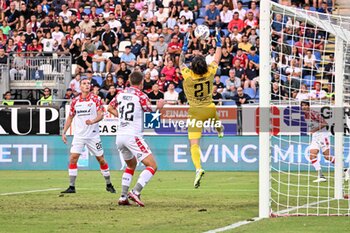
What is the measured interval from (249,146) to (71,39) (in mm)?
9917

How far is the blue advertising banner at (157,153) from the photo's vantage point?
94.9 ft

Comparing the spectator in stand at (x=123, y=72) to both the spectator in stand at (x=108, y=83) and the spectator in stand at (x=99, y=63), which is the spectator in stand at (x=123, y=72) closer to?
the spectator in stand at (x=108, y=83)

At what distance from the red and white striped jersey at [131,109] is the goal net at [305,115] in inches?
87.2

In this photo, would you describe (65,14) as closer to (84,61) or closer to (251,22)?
(84,61)

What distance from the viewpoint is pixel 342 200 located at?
17.6 m

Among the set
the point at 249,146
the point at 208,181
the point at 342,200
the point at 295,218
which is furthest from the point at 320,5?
the point at 295,218

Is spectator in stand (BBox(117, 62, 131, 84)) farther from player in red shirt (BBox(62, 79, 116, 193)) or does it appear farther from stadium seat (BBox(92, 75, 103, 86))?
player in red shirt (BBox(62, 79, 116, 193))

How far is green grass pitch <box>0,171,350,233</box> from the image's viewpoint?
496 inches

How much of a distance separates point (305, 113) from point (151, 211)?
9.83m

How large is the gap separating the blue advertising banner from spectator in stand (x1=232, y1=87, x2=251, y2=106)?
182 cm

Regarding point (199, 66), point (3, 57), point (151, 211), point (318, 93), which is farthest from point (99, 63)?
point (151, 211)

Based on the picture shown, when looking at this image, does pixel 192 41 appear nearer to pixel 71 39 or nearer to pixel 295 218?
pixel 71 39

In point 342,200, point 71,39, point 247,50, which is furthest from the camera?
point 71,39

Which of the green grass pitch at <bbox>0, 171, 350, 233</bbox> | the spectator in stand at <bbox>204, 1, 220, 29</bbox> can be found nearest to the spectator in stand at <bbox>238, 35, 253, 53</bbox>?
the spectator in stand at <bbox>204, 1, 220, 29</bbox>
